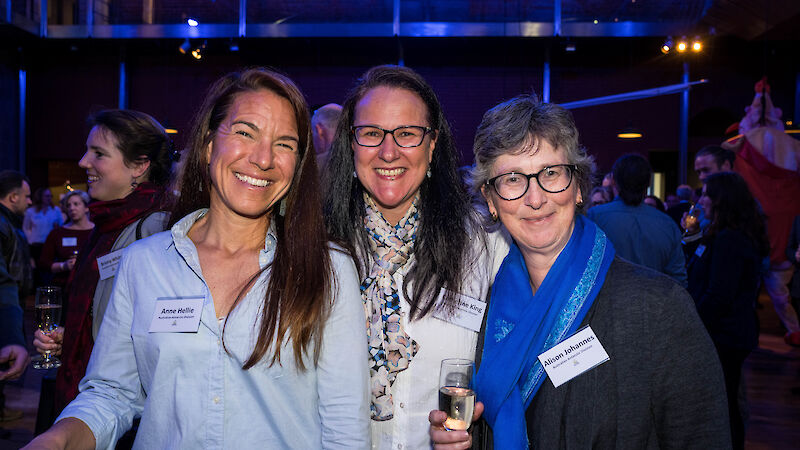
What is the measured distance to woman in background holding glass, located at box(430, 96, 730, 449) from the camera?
137 cm

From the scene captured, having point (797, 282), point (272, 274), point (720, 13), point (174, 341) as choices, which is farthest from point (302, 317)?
point (720, 13)

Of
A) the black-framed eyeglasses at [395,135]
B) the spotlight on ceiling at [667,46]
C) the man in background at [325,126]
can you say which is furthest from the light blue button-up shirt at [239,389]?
the spotlight on ceiling at [667,46]

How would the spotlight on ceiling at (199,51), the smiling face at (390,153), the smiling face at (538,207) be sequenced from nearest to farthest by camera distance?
the smiling face at (538,207) < the smiling face at (390,153) < the spotlight on ceiling at (199,51)

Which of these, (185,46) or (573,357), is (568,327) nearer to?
(573,357)

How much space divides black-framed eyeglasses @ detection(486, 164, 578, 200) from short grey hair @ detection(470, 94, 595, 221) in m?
0.03

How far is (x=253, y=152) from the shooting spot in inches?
55.5

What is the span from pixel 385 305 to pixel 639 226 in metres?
2.79

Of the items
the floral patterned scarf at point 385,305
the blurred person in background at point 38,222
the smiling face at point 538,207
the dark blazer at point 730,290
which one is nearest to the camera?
the smiling face at point 538,207

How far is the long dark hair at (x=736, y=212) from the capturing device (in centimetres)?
348

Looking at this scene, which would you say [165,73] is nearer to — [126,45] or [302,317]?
[126,45]

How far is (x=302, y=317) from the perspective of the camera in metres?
1.30

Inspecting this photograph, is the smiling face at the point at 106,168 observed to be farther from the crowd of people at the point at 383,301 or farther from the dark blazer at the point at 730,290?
the dark blazer at the point at 730,290

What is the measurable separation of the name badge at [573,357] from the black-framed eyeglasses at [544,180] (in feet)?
1.29

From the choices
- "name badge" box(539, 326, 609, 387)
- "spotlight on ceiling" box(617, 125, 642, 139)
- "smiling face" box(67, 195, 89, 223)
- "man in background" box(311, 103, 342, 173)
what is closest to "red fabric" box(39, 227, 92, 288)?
"smiling face" box(67, 195, 89, 223)
